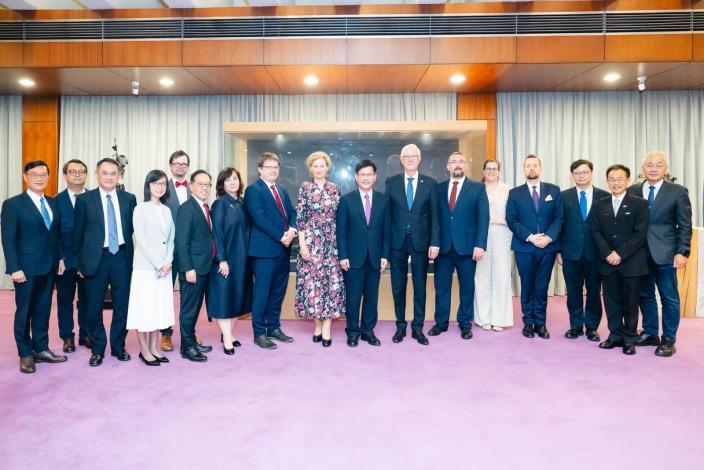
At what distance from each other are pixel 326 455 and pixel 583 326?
313 cm

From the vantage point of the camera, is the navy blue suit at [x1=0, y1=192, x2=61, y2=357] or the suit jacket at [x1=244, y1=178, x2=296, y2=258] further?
the suit jacket at [x1=244, y1=178, x2=296, y2=258]

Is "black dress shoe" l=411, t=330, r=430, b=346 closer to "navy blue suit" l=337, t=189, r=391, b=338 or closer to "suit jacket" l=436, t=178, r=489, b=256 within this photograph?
"navy blue suit" l=337, t=189, r=391, b=338

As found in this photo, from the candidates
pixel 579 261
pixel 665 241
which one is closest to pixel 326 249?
pixel 579 261

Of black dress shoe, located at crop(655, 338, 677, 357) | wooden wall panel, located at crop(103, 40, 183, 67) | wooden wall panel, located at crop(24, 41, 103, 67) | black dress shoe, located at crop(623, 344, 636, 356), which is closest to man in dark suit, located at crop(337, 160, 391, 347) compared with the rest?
black dress shoe, located at crop(623, 344, 636, 356)

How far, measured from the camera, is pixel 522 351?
13.3 feet

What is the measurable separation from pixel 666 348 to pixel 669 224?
0.96 meters

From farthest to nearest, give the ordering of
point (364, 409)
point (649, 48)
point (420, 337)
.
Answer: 1. point (649, 48)
2. point (420, 337)
3. point (364, 409)

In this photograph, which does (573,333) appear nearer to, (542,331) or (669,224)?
(542,331)

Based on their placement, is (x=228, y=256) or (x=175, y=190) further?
(x=175, y=190)

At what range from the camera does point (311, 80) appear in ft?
20.6

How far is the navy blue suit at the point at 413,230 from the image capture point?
414cm

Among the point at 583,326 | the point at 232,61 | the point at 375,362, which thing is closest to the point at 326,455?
the point at 375,362

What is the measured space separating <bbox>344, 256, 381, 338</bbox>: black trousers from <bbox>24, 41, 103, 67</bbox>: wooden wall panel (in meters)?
3.86

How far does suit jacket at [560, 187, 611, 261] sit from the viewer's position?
4211mm
